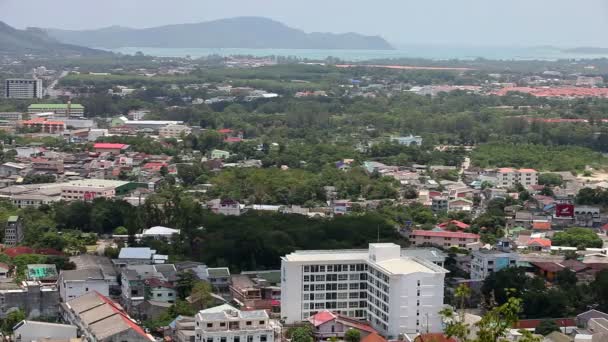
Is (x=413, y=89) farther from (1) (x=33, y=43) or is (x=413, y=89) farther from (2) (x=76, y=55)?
(1) (x=33, y=43)

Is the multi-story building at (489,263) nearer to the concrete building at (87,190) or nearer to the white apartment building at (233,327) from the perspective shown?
the white apartment building at (233,327)

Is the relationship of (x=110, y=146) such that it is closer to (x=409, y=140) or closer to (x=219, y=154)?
(x=219, y=154)

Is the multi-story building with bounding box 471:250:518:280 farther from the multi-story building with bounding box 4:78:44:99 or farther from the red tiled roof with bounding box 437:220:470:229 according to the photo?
the multi-story building with bounding box 4:78:44:99

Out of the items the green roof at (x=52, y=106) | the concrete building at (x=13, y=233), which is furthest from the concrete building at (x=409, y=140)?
the concrete building at (x=13, y=233)

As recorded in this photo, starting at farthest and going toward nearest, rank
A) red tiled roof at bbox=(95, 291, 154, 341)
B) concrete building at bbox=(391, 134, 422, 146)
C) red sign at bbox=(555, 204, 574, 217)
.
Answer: concrete building at bbox=(391, 134, 422, 146) < red sign at bbox=(555, 204, 574, 217) < red tiled roof at bbox=(95, 291, 154, 341)

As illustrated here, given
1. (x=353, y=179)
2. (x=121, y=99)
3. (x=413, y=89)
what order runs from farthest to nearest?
(x=413, y=89) < (x=121, y=99) < (x=353, y=179)

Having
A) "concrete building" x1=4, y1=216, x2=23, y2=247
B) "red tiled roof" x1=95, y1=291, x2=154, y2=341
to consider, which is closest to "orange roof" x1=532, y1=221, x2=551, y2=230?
"concrete building" x1=4, y1=216, x2=23, y2=247

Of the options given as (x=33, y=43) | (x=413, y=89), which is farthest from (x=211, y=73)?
(x=33, y=43)
